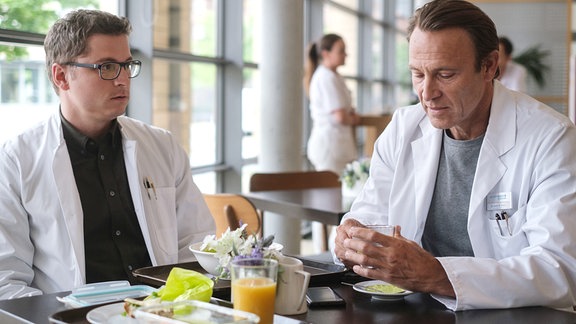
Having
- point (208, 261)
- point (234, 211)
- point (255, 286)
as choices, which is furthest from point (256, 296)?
point (234, 211)

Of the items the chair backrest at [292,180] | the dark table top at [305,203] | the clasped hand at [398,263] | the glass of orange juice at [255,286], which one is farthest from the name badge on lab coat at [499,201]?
the chair backrest at [292,180]

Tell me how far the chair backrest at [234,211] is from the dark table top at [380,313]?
60.6 inches

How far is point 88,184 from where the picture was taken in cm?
243

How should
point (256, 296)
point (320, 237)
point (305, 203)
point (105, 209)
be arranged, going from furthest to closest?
point (320, 237) < point (305, 203) < point (105, 209) < point (256, 296)

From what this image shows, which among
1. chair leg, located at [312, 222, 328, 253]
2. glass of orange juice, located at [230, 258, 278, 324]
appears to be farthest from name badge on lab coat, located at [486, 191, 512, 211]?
chair leg, located at [312, 222, 328, 253]

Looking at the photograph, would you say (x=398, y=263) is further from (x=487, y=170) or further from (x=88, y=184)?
(x=88, y=184)

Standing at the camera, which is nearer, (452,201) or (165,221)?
(452,201)

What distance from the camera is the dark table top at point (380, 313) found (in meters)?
1.68

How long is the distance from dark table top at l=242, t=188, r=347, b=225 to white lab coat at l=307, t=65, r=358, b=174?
2150 millimetres

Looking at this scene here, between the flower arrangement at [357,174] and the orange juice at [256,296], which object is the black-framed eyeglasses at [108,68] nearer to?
the orange juice at [256,296]

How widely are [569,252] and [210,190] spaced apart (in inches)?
176

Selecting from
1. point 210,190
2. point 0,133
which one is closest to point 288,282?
point 0,133

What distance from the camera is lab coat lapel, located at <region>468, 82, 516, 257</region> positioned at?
2160 millimetres

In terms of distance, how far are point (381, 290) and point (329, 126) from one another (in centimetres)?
442
